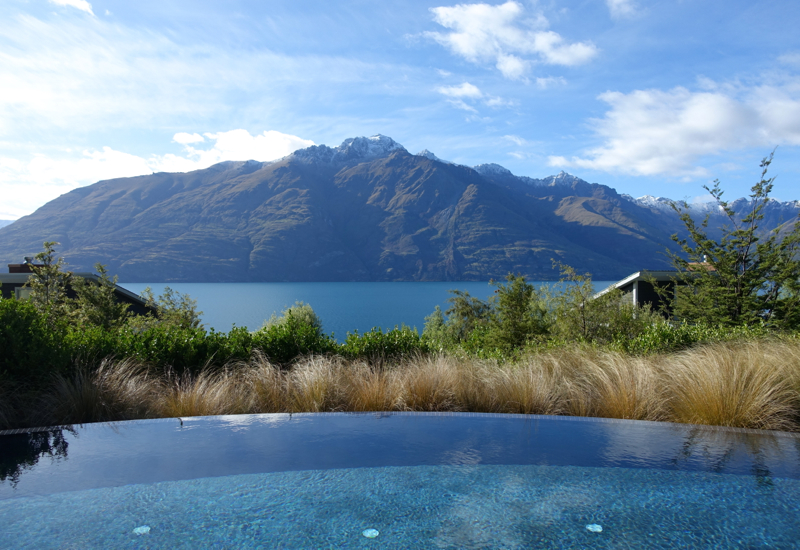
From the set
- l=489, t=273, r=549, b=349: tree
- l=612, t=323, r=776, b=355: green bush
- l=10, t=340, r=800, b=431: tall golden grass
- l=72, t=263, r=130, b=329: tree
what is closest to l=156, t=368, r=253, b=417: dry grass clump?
l=10, t=340, r=800, b=431: tall golden grass

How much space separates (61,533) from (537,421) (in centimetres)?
387

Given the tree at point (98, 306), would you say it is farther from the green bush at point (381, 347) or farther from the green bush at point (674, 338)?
the green bush at point (674, 338)

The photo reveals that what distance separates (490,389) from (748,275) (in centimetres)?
721

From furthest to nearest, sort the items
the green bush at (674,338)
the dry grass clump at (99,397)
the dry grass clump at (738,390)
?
the green bush at (674,338), the dry grass clump at (99,397), the dry grass clump at (738,390)

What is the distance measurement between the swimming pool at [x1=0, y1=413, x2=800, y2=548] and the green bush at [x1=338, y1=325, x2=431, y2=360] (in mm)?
2250

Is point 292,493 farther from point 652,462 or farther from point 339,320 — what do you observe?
point 339,320

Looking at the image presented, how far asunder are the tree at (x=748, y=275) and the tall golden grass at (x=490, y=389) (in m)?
3.73

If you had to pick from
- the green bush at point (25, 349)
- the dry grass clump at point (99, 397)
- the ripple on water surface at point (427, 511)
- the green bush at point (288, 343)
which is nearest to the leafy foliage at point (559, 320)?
the green bush at point (288, 343)

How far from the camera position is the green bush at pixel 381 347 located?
22.2ft

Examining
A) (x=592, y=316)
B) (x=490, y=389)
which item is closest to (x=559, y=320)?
(x=592, y=316)

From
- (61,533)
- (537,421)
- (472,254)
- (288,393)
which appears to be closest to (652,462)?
(537,421)

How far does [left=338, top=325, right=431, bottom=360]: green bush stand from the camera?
677 cm

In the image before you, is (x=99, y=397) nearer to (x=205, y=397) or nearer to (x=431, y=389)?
(x=205, y=397)

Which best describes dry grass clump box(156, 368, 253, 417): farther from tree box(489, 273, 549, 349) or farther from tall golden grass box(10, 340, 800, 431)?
tree box(489, 273, 549, 349)
